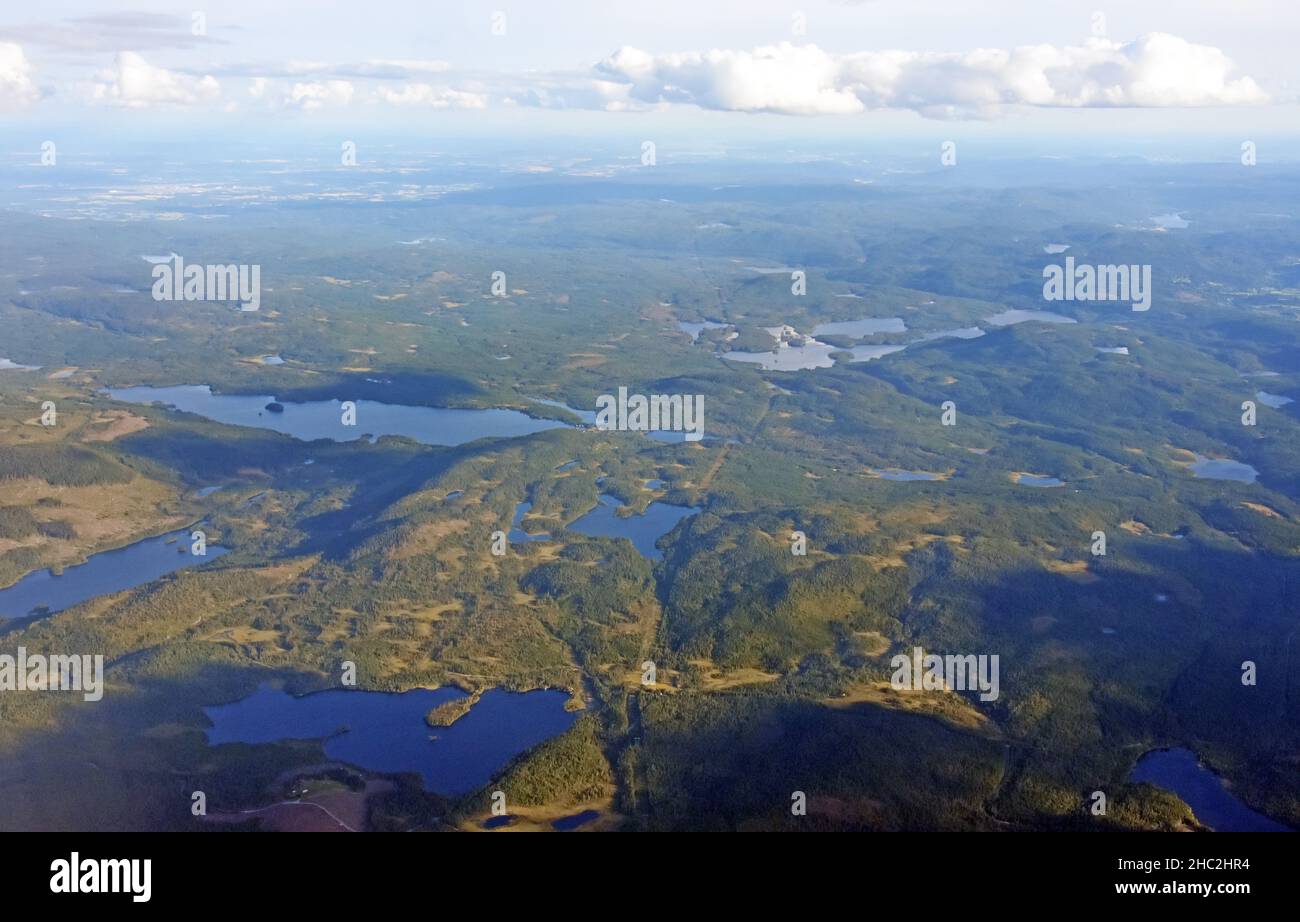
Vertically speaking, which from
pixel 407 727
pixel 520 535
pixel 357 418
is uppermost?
pixel 357 418

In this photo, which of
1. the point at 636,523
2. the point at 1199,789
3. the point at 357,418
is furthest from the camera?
the point at 357,418

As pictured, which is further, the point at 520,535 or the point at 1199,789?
the point at 520,535

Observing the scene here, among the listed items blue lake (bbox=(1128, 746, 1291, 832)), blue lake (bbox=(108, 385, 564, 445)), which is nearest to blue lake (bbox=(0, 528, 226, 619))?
blue lake (bbox=(108, 385, 564, 445))

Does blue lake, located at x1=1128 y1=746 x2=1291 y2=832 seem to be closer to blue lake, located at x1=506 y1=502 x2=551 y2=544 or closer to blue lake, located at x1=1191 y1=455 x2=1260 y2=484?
blue lake, located at x1=506 y1=502 x2=551 y2=544

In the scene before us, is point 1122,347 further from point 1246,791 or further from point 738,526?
point 1246,791

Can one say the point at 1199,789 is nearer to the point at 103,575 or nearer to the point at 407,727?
the point at 407,727

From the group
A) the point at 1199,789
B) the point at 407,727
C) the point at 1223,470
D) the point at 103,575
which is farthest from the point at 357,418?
the point at 1199,789
